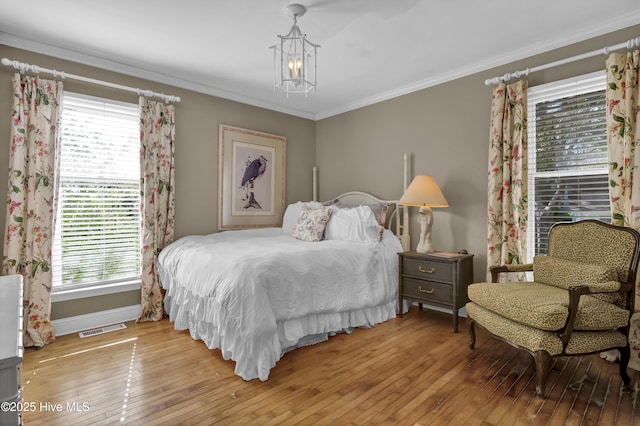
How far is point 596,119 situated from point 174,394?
354cm

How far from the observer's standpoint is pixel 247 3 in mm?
2305

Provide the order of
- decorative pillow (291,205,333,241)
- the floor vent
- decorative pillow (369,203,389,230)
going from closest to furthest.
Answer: the floor vent, decorative pillow (291,205,333,241), decorative pillow (369,203,389,230)

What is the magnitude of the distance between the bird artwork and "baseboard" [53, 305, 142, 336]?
65.8 inches

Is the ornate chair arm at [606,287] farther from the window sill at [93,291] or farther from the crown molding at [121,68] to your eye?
the crown molding at [121,68]

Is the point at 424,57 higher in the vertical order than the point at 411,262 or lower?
higher

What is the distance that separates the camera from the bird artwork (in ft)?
13.9

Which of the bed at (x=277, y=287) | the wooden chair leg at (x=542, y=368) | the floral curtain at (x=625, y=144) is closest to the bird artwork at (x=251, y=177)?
the bed at (x=277, y=287)

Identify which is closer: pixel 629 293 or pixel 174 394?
pixel 174 394

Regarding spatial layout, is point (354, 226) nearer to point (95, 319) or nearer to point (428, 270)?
point (428, 270)

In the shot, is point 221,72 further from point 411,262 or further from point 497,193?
point 497,193

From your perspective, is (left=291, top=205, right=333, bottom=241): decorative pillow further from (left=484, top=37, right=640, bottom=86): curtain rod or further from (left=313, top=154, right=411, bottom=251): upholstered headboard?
(left=484, top=37, right=640, bottom=86): curtain rod

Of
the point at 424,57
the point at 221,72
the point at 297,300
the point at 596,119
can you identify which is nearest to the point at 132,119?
the point at 221,72

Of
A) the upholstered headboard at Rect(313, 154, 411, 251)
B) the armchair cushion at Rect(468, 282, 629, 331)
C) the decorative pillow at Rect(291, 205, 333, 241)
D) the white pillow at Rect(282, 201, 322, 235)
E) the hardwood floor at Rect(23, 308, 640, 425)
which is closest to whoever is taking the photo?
the hardwood floor at Rect(23, 308, 640, 425)

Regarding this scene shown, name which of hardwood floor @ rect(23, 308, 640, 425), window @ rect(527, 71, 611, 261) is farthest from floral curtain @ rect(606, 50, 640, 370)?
hardwood floor @ rect(23, 308, 640, 425)
